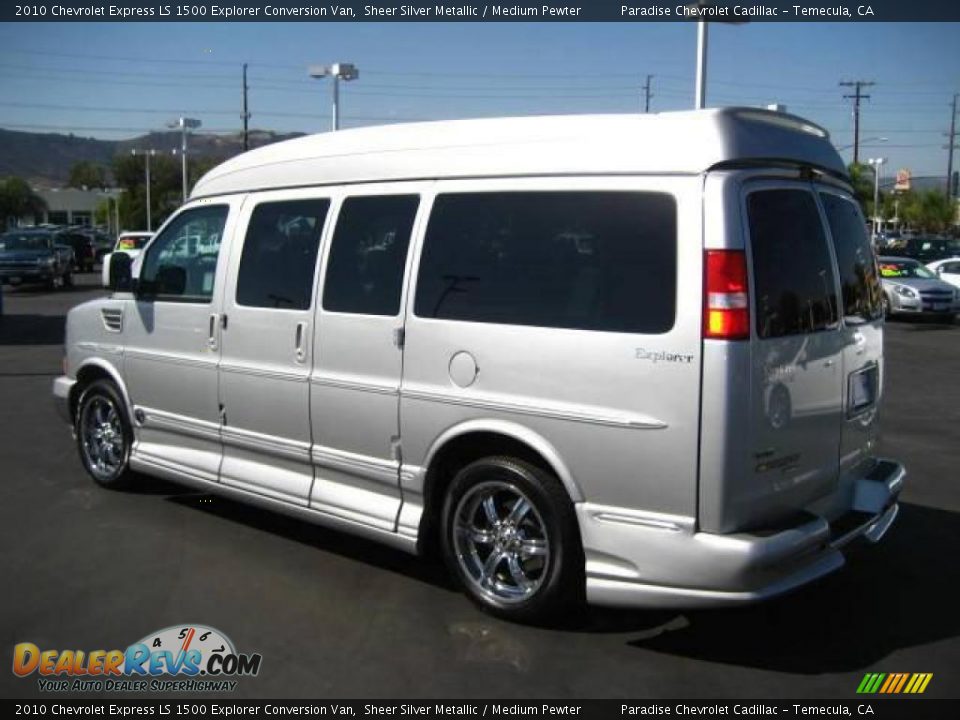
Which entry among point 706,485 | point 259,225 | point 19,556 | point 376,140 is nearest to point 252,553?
point 19,556

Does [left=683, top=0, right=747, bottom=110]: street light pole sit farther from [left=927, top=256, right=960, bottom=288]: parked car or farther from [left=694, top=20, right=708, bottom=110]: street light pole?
[left=927, top=256, right=960, bottom=288]: parked car

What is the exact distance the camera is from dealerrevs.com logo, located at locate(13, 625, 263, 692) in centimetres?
397

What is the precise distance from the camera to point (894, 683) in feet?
13.0

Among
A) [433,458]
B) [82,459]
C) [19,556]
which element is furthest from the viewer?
[82,459]

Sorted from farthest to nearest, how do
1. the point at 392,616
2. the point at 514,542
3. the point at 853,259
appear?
1. the point at 853,259
2. the point at 392,616
3. the point at 514,542

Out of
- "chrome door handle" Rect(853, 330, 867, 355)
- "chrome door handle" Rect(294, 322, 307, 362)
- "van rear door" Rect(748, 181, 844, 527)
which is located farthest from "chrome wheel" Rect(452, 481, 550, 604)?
"chrome door handle" Rect(853, 330, 867, 355)

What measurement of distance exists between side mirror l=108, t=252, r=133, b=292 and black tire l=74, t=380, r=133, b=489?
70cm

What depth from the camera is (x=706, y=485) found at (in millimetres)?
3838

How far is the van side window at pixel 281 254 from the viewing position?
5.38 metres

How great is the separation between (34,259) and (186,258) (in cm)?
2500

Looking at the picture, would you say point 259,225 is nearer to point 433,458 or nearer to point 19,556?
point 433,458

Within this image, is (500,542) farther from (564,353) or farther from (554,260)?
(554,260)

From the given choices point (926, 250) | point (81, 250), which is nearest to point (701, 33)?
point (926, 250)

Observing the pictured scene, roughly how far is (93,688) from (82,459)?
11.3 ft
